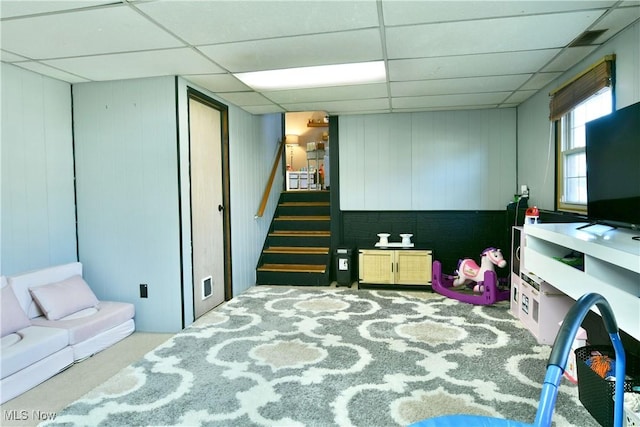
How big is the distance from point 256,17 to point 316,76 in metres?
1.30

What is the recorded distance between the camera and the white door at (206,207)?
153 inches

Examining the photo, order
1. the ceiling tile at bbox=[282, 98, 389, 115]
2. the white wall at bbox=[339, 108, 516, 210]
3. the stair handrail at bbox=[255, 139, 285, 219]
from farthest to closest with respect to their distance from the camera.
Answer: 1. the stair handrail at bbox=[255, 139, 285, 219]
2. the white wall at bbox=[339, 108, 516, 210]
3. the ceiling tile at bbox=[282, 98, 389, 115]

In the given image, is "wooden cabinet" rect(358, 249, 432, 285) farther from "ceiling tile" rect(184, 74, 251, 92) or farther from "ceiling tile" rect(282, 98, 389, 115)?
"ceiling tile" rect(184, 74, 251, 92)

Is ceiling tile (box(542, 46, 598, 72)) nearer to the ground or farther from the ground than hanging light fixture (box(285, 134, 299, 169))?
nearer to the ground

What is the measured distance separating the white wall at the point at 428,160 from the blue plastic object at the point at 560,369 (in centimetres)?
402

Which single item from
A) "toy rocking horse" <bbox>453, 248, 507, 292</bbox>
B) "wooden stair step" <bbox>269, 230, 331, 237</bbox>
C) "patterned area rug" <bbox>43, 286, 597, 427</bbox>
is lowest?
"patterned area rug" <bbox>43, 286, 597, 427</bbox>

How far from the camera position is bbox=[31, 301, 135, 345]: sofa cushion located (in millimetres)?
2918

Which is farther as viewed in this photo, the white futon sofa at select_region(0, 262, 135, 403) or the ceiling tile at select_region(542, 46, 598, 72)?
the ceiling tile at select_region(542, 46, 598, 72)

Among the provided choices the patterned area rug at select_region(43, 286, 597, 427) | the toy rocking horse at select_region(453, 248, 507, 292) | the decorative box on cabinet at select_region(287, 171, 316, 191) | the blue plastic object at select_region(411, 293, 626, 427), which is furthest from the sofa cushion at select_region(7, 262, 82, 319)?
the decorative box on cabinet at select_region(287, 171, 316, 191)

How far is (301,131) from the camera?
9273 millimetres

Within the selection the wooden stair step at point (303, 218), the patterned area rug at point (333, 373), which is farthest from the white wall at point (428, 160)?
the patterned area rug at point (333, 373)

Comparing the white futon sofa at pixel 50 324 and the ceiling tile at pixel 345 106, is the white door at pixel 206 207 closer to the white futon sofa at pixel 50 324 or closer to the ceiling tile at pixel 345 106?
the white futon sofa at pixel 50 324

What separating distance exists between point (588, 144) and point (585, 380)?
4.70ft

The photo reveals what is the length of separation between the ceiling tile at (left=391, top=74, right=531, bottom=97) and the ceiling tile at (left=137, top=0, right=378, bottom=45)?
1.57 metres
